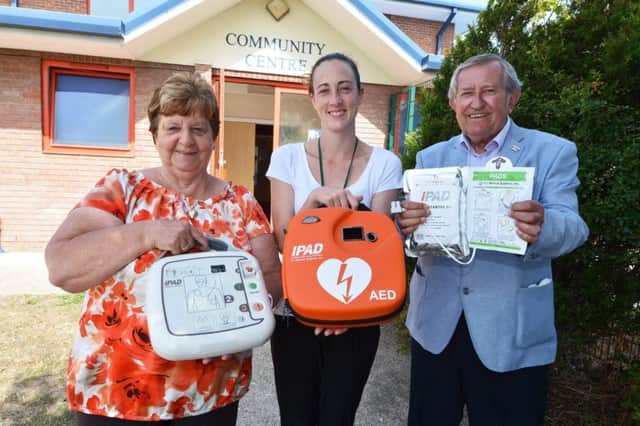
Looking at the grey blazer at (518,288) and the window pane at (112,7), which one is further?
the window pane at (112,7)

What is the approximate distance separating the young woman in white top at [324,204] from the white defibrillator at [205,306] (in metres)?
0.42

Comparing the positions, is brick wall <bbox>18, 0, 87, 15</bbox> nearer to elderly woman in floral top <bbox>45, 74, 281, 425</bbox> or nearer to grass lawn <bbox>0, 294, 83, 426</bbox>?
grass lawn <bbox>0, 294, 83, 426</bbox>

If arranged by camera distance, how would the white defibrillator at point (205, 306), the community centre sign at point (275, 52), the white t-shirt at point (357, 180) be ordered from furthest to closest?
the community centre sign at point (275, 52)
the white t-shirt at point (357, 180)
the white defibrillator at point (205, 306)

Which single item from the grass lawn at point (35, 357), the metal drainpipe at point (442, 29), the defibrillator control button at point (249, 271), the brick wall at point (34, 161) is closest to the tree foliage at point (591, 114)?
the defibrillator control button at point (249, 271)

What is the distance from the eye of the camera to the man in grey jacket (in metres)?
1.66

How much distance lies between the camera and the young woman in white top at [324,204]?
1727mm

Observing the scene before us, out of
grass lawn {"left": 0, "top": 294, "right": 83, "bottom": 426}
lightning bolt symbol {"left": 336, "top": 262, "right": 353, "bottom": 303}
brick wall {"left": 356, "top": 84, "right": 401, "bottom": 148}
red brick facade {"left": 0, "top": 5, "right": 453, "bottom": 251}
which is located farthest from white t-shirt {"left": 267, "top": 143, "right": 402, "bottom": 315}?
brick wall {"left": 356, "top": 84, "right": 401, "bottom": 148}

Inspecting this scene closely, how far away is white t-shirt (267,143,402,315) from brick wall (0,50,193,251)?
6.16 meters

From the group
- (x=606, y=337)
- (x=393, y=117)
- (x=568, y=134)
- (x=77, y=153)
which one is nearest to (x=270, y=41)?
(x=393, y=117)

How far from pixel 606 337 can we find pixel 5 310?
5686 millimetres

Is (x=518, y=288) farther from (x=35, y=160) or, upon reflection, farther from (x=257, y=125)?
(x=257, y=125)

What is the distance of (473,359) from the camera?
5.81 feet

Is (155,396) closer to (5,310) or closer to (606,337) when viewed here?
(606,337)

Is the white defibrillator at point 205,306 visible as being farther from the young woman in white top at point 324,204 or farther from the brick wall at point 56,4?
the brick wall at point 56,4
